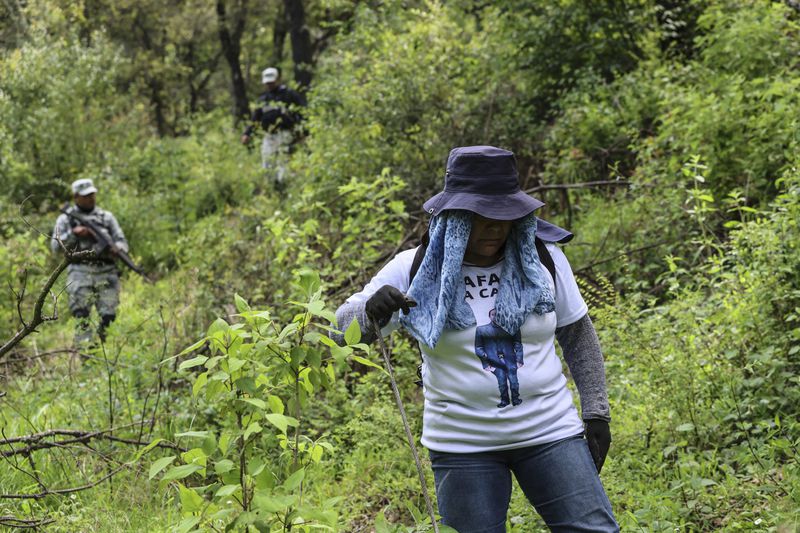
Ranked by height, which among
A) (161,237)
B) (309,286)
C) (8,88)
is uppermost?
(309,286)

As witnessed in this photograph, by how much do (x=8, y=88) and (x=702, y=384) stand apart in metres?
14.4

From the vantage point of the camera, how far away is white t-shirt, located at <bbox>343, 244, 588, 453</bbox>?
2916mm

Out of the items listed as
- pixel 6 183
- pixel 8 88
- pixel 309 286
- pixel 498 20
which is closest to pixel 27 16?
pixel 8 88

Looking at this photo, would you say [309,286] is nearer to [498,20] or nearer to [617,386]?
[617,386]

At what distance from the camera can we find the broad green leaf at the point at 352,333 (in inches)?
109

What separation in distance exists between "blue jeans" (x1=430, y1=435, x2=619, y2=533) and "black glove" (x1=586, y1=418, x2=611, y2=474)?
0.20 m

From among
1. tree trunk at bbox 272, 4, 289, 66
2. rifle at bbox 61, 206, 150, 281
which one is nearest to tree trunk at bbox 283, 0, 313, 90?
tree trunk at bbox 272, 4, 289, 66

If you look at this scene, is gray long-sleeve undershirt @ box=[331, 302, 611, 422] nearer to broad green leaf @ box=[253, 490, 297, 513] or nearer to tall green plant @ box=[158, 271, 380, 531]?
tall green plant @ box=[158, 271, 380, 531]

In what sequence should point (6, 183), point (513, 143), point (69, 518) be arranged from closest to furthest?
point (69, 518), point (513, 143), point (6, 183)

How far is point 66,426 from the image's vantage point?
6.23 m

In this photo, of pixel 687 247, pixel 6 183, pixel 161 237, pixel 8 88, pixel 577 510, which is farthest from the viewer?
pixel 8 88

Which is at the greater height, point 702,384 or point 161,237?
point 702,384

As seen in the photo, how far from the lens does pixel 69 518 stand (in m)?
→ 4.46

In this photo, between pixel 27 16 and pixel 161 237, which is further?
pixel 27 16
